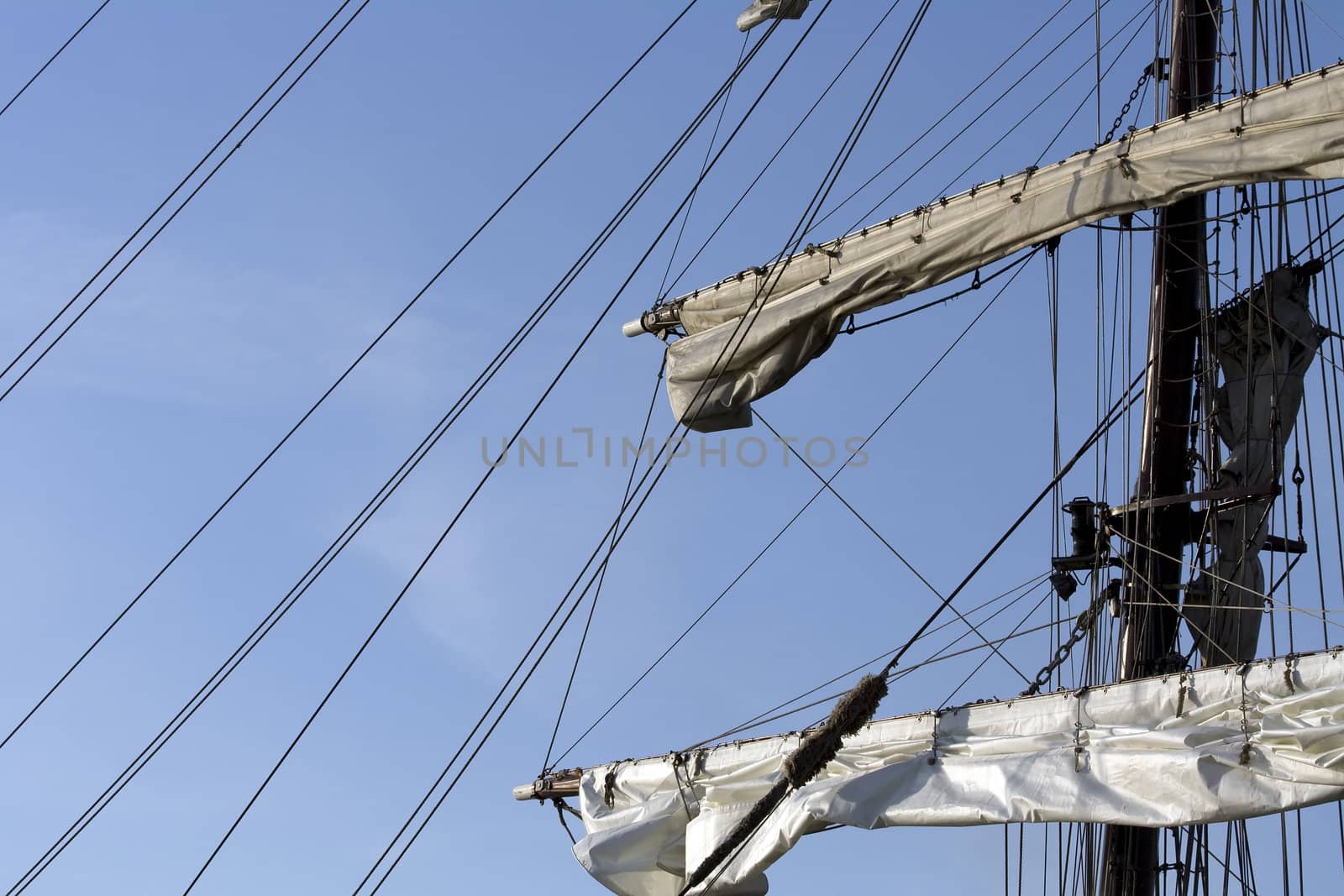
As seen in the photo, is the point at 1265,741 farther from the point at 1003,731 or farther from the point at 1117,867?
the point at 1117,867

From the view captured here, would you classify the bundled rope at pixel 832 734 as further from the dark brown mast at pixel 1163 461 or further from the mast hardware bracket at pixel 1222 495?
the mast hardware bracket at pixel 1222 495

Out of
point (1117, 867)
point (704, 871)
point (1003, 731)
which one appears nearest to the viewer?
point (704, 871)

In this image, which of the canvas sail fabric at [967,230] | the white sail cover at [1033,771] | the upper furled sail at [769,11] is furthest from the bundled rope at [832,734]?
the upper furled sail at [769,11]

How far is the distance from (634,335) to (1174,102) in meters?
5.82

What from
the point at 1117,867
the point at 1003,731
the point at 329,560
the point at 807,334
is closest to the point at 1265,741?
the point at 1003,731

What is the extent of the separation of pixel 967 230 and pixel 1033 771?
4.64 meters

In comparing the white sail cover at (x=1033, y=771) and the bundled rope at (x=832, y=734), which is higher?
the white sail cover at (x=1033, y=771)

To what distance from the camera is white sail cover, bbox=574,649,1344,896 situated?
14156 mm

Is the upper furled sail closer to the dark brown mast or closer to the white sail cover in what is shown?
the dark brown mast

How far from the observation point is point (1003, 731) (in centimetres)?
1661

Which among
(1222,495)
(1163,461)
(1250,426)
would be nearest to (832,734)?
(1222,495)

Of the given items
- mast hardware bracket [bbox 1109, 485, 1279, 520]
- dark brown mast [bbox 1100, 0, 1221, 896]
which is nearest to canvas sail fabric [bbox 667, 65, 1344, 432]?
dark brown mast [bbox 1100, 0, 1221, 896]

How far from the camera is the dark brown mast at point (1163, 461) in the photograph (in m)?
17.9

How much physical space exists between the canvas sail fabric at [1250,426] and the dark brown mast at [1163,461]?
0.31 metres
